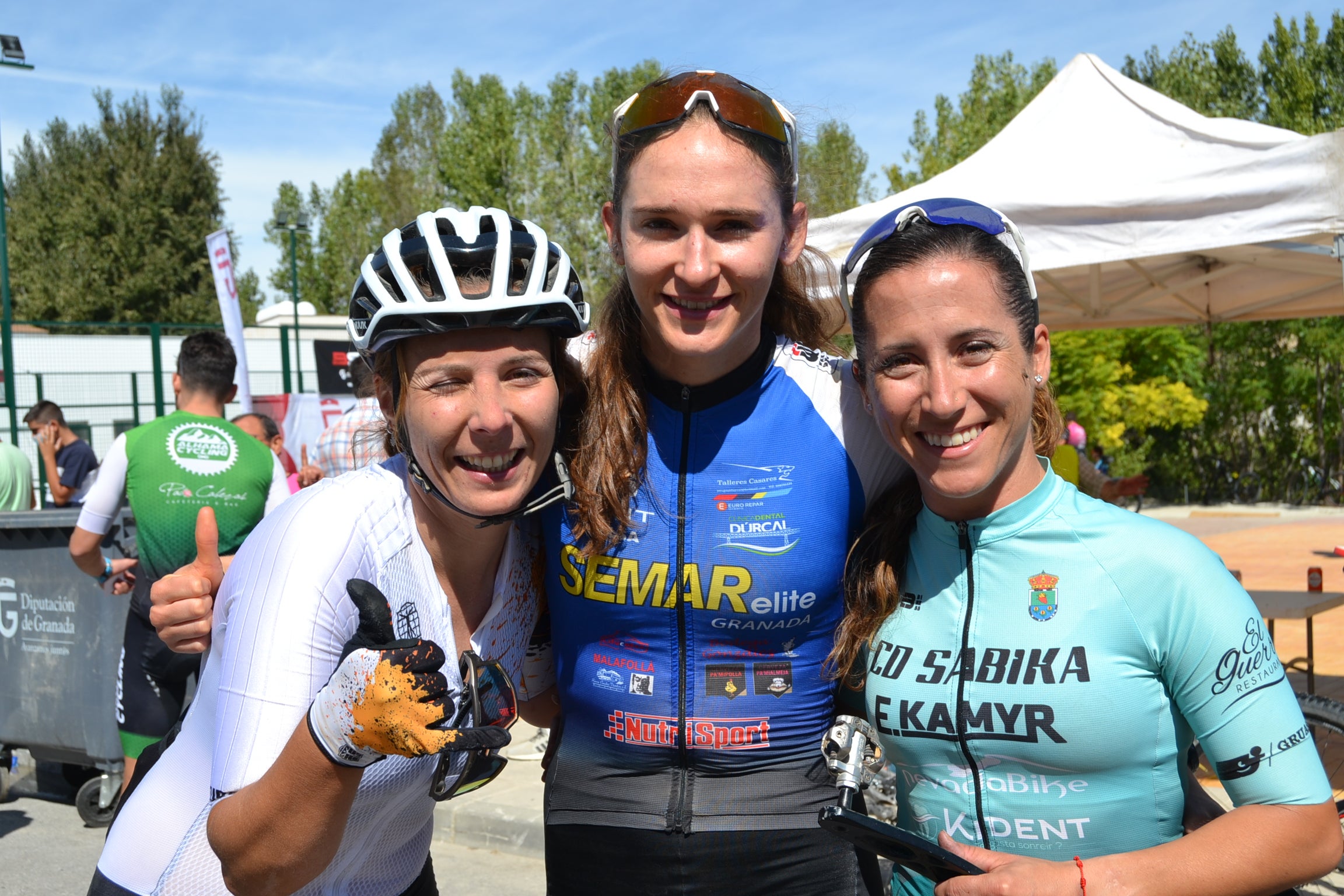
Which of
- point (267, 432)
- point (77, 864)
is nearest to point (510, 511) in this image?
point (77, 864)

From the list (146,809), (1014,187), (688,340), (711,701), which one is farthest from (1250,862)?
(1014,187)

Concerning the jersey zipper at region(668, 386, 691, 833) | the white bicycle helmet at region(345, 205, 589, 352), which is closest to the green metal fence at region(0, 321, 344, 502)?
the white bicycle helmet at region(345, 205, 589, 352)

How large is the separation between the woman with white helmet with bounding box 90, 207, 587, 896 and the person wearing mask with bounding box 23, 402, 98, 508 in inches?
402

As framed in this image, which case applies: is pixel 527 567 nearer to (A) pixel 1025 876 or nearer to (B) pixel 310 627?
(B) pixel 310 627

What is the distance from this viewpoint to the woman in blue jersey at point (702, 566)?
217 centimetres

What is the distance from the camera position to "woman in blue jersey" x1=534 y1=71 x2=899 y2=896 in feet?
7.11

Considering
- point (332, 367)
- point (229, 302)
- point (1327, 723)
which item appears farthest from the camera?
point (332, 367)

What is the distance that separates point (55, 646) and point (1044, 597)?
20.9ft

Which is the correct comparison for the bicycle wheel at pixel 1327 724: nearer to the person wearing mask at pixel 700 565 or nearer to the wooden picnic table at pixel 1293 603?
the wooden picnic table at pixel 1293 603

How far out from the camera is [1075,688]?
A: 1771 mm

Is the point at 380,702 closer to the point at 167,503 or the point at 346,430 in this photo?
the point at 167,503

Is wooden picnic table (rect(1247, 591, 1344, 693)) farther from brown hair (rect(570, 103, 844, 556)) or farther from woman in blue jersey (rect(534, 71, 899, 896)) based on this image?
brown hair (rect(570, 103, 844, 556))

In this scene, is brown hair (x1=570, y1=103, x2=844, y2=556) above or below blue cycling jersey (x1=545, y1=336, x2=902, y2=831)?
above

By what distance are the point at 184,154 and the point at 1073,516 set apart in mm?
45561
